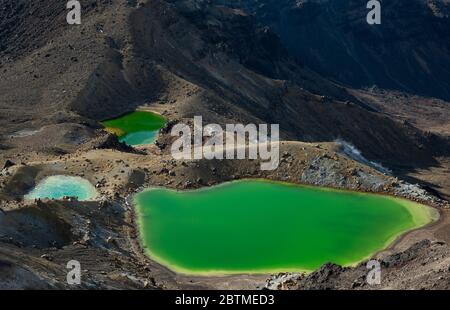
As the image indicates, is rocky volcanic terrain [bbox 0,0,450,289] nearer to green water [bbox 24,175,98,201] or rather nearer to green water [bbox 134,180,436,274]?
green water [bbox 24,175,98,201]

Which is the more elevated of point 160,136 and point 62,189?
point 160,136

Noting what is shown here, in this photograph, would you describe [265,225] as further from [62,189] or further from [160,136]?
[160,136]

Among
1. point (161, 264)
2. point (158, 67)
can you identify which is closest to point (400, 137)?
point (158, 67)

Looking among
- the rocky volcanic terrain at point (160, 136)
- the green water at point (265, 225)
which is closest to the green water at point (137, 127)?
the rocky volcanic terrain at point (160, 136)

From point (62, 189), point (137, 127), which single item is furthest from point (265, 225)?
point (137, 127)

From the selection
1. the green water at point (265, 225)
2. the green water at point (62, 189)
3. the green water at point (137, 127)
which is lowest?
the green water at point (265, 225)

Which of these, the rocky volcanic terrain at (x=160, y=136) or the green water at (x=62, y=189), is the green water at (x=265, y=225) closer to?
the rocky volcanic terrain at (x=160, y=136)
